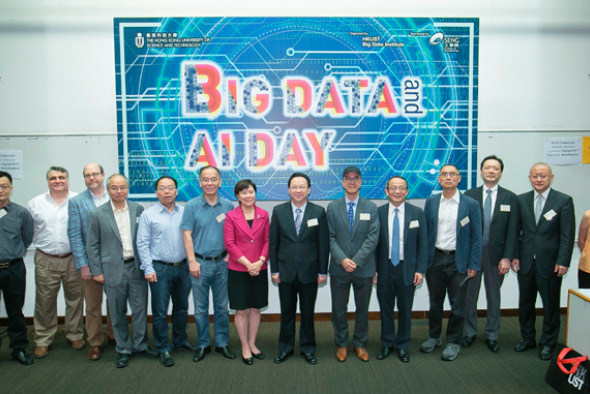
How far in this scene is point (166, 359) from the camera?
10.4 feet

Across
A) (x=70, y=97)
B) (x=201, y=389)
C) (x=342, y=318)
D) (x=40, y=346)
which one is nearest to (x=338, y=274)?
(x=342, y=318)

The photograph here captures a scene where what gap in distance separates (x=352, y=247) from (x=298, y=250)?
44cm

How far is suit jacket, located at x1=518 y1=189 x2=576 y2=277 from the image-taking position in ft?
10.4

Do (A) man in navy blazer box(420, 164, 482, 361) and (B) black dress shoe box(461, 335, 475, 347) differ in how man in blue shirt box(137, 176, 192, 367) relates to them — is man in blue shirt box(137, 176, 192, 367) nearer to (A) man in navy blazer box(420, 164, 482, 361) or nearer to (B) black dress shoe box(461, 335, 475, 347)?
(A) man in navy blazer box(420, 164, 482, 361)

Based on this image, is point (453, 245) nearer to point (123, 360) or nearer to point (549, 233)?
point (549, 233)

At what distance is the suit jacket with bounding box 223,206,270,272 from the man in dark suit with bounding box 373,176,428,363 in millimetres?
970

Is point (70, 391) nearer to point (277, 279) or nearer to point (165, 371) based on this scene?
point (165, 371)

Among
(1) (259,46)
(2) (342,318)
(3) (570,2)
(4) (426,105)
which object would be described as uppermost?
(3) (570,2)

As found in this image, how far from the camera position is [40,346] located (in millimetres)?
3408

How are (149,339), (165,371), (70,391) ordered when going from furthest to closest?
(149,339) → (165,371) → (70,391)

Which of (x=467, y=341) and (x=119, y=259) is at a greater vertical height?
(x=119, y=259)

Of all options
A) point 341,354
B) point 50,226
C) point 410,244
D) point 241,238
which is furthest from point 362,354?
point 50,226

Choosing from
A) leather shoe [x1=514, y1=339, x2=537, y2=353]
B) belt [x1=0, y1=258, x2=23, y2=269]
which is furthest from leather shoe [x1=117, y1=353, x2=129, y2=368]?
leather shoe [x1=514, y1=339, x2=537, y2=353]

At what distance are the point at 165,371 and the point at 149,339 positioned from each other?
718mm
